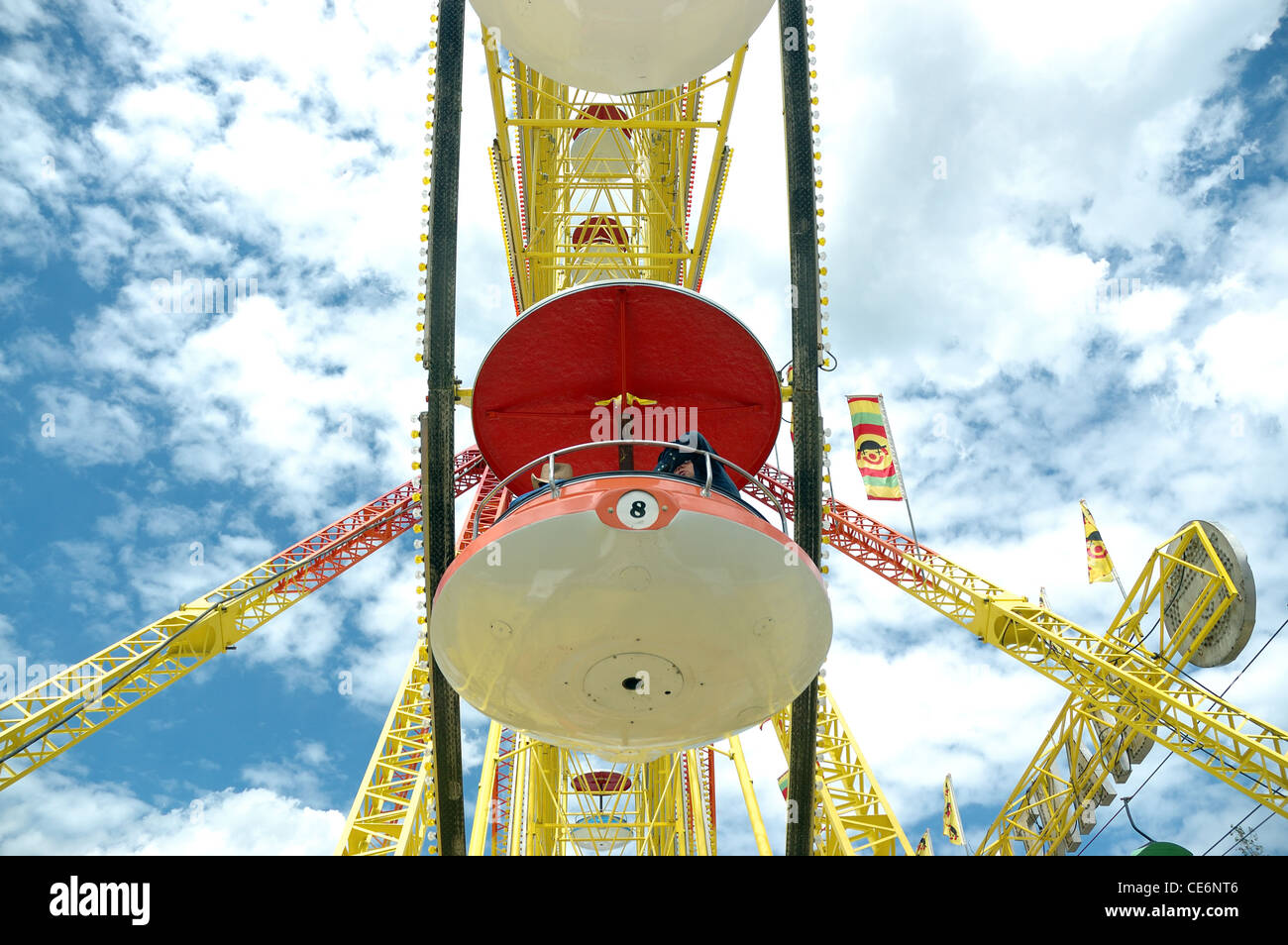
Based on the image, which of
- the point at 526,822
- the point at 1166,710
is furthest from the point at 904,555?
the point at 526,822

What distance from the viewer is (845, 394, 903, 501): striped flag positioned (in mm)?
19641

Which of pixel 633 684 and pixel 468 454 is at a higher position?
pixel 468 454

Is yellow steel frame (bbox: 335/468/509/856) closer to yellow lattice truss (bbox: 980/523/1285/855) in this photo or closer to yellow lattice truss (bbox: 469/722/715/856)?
yellow lattice truss (bbox: 469/722/715/856)

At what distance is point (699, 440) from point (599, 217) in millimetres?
10383

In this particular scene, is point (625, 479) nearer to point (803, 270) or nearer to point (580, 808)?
point (803, 270)

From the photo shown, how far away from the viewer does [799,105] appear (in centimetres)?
586

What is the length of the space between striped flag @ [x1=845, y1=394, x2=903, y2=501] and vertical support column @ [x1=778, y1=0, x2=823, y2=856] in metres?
13.9

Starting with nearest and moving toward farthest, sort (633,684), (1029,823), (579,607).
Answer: (579,607)
(633,684)
(1029,823)

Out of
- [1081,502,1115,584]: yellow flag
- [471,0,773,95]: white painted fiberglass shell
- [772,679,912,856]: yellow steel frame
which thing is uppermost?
[1081,502,1115,584]: yellow flag

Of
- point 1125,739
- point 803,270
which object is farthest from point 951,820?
point 803,270

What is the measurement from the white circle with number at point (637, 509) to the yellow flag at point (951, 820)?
28.3 meters

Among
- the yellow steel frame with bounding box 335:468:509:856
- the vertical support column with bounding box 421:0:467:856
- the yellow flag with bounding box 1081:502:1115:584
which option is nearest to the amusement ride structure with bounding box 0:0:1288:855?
the vertical support column with bounding box 421:0:467:856

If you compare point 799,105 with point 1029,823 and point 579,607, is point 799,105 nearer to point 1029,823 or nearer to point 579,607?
point 579,607
